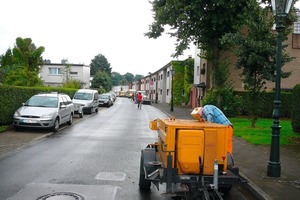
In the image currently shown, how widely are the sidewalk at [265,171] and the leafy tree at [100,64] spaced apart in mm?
106590

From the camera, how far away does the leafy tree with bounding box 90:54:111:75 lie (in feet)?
387

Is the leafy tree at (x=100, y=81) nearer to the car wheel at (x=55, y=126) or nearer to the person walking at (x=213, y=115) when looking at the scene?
the car wheel at (x=55, y=126)

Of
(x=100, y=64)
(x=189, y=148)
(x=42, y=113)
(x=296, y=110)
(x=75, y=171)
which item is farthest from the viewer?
(x=100, y=64)

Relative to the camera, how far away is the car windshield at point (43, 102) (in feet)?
56.1

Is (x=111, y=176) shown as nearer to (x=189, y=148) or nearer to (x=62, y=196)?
(x=62, y=196)

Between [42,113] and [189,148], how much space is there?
453 inches

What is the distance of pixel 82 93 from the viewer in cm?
3148

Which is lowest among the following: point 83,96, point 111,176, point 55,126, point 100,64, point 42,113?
point 111,176

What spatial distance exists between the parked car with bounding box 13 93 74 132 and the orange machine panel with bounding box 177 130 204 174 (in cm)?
1122

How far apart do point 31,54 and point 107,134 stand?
22400 mm

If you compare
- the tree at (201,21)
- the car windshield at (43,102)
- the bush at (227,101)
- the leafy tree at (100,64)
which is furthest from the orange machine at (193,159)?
the leafy tree at (100,64)

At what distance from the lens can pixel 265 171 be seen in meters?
9.00

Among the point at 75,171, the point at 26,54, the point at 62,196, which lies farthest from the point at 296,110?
the point at 26,54

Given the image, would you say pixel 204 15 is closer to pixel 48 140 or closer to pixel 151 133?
pixel 151 133
